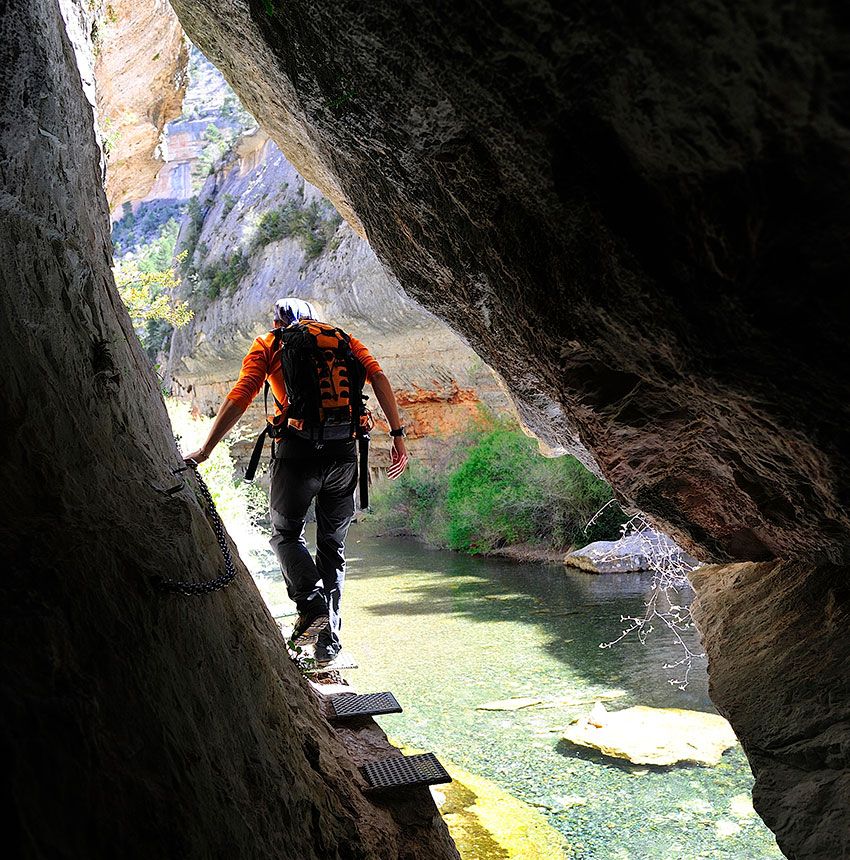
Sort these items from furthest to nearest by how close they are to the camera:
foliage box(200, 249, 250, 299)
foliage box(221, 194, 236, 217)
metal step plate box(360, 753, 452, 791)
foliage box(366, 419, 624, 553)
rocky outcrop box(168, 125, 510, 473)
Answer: foliage box(221, 194, 236, 217), foliage box(200, 249, 250, 299), rocky outcrop box(168, 125, 510, 473), foliage box(366, 419, 624, 553), metal step plate box(360, 753, 452, 791)

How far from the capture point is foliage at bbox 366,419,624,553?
14672mm

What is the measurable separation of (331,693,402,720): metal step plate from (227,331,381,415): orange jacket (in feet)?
4.85

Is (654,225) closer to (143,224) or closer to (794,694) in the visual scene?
(794,694)

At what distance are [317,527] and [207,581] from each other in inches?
86.3

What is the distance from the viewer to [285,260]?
1984 centimetres

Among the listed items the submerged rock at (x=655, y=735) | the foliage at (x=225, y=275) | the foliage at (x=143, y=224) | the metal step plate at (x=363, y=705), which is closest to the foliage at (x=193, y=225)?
the foliage at (x=225, y=275)

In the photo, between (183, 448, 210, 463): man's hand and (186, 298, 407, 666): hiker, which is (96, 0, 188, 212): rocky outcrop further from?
(183, 448, 210, 463): man's hand

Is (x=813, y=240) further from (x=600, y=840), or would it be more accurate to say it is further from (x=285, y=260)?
(x=285, y=260)

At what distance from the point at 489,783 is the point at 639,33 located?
5134 millimetres

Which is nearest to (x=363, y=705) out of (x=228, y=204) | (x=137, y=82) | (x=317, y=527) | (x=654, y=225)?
(x=317, y=527)

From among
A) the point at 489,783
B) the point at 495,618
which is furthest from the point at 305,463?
the point at 495,618

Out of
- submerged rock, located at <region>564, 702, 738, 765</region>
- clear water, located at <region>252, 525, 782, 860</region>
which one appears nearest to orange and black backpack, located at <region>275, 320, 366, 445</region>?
clear water, located at <region>252, 525, 782, 860</region>

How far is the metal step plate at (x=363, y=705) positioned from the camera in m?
4.02

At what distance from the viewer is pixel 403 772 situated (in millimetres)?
3348
